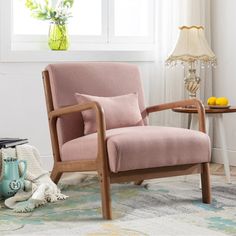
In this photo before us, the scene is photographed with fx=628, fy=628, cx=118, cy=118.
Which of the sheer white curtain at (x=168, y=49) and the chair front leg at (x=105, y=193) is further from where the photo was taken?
the sheer white curtain at (x=168, y=49)

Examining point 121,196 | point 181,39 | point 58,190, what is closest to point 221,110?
point 181,39

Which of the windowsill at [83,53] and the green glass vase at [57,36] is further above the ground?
the green glass vase at [57,36]

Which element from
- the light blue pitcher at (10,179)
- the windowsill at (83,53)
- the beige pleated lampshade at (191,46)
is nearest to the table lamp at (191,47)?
the beige pleated lampshade at (191,46)

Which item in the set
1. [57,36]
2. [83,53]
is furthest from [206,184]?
[57,36]

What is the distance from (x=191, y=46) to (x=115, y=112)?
37.1 inches

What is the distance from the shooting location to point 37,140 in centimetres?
442

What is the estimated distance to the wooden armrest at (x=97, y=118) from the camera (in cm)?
299

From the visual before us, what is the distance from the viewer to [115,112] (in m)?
3.48

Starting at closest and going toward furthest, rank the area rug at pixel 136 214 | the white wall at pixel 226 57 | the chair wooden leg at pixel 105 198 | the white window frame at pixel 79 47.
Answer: the area rug at pixel 136 214 < the chair wooden leg at pixel 105 198 < the white window frame at pixel 79 47 < the white wall at pixel 226 57

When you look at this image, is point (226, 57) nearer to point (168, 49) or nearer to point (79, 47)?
point (168, 49)

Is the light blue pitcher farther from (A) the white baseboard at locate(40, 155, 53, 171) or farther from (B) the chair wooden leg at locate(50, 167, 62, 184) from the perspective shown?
(A) the white baseboard at locate(40, 155, 53, 171)

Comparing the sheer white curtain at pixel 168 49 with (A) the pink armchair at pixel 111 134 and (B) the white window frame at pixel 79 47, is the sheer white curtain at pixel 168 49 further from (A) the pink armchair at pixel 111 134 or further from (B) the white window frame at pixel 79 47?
(A) the pink armchair at pixel 111 134

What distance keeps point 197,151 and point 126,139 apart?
0.44 meters

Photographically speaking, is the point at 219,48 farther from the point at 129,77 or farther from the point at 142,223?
the point at 142,223
